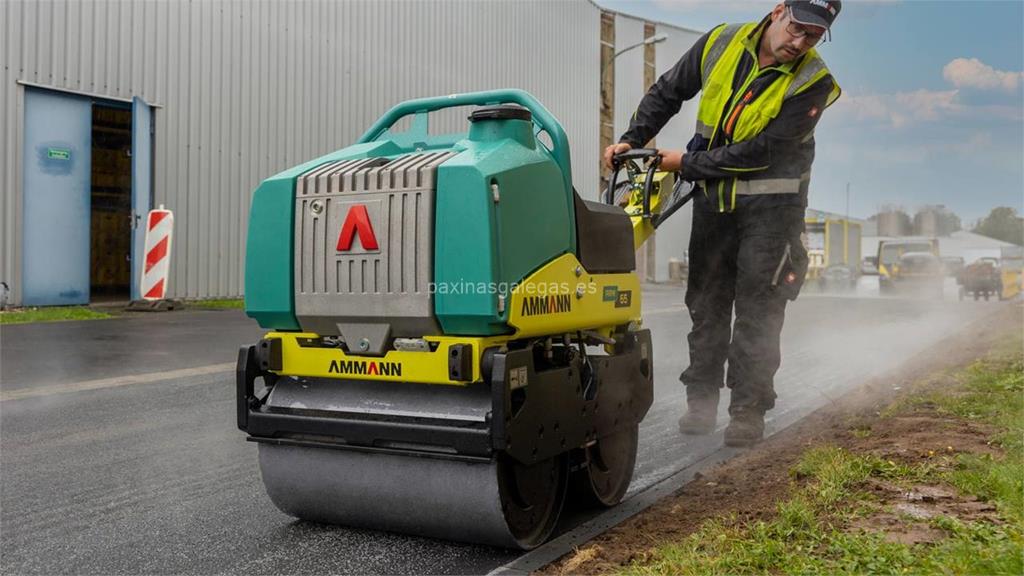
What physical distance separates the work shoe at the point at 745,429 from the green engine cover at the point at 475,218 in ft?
5.99

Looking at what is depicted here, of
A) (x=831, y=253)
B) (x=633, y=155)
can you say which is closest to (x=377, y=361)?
(x=633, y=155)

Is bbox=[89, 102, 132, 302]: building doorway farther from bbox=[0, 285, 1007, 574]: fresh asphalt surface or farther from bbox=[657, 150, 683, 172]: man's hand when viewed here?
bbox=[657, 150, 683, 172]: man's hand

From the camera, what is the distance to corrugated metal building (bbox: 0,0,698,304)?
12.6 metres

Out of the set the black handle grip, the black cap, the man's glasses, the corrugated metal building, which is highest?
the corrugated metal building

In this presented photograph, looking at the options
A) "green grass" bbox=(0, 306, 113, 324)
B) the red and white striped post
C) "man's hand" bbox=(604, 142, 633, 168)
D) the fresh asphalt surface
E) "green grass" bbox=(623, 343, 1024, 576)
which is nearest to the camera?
"green grass" bbox=(623, 343, 1024, 576)

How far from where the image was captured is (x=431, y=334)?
2896mm

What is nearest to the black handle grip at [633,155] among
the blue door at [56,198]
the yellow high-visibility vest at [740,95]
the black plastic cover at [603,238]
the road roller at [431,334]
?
the yellow high-visibility vest at [740,95]

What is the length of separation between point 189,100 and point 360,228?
43.4ft

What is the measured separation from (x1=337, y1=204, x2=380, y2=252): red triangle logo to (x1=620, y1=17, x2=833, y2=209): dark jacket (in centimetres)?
207

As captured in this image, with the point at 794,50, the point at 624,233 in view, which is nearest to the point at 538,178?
the point at 624,233

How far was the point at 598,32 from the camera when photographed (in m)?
27.4

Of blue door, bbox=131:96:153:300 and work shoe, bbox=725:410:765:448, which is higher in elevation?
blue door, bbox=131:96:153:300

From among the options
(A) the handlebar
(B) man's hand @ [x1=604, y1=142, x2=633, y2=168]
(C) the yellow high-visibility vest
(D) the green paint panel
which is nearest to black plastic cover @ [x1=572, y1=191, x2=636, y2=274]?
(D) the green paint panel

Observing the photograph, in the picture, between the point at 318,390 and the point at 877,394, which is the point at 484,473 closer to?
the point at 318,390
